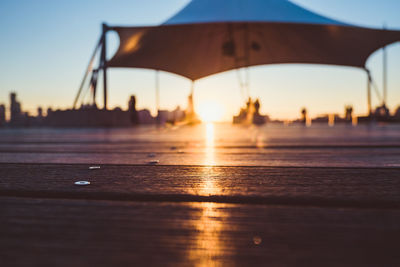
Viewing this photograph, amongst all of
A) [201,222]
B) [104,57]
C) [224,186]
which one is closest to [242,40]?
[104,57]

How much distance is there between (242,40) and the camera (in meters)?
16.1

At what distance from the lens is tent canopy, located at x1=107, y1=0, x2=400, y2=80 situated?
10.8 meters

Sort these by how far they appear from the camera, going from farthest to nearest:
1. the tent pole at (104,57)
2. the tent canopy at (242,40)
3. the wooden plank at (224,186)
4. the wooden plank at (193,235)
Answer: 1. the tent pole at (104,57)
2. the tent canopy at (242,40)
3. the wooden plank at (224,186)
4. the wooden plank at (193,235)

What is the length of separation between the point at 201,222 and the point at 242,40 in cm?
1659

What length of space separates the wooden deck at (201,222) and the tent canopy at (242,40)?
32.7 feet

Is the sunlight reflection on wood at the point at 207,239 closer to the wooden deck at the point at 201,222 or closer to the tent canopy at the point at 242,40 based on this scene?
the wooden deck at the point at 201,222

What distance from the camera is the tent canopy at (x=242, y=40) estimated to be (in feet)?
35.4

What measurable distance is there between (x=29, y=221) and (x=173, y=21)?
34.7 feet

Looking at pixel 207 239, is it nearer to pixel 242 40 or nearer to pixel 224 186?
pixel 224 186

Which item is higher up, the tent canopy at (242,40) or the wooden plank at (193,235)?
the tent canopy at (242,40)

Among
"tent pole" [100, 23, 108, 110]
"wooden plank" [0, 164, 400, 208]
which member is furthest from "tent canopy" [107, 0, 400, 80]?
"wooden plank" [0, 164, 400, 208]

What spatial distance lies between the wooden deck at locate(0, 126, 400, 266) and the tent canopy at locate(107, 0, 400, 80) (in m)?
9.96

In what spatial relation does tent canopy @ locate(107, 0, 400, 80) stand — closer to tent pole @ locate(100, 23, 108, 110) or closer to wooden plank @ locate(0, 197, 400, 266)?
tent pole @ locate(100, 23, 108, 110)

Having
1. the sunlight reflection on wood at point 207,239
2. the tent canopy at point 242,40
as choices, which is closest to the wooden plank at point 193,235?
the sunlight reflection on wood at point 207,239
